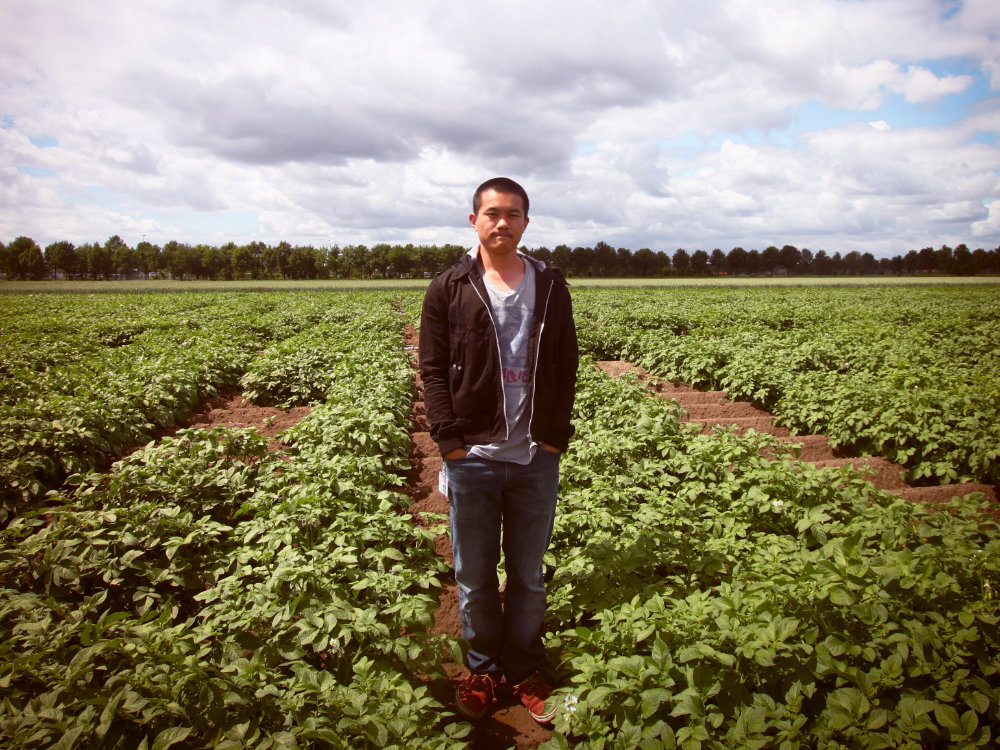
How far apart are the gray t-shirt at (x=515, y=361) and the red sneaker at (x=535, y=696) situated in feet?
4.14

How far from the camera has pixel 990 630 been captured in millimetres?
2137

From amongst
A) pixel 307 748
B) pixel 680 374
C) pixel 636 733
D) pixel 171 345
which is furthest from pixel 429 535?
pixel 171 345

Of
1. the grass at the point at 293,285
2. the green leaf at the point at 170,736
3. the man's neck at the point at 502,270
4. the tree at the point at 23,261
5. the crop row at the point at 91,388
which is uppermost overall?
the tree at the point at 23,261

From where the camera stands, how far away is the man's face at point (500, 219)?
7.55 feet

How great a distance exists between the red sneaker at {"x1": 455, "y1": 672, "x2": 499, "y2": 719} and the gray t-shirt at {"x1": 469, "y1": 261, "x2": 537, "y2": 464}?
1.25m

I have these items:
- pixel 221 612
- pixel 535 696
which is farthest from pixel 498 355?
pixel 221 612

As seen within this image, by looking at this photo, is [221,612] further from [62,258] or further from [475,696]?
[62,258]

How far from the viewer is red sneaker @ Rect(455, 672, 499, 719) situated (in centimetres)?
257

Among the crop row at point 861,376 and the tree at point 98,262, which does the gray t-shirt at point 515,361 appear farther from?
the tree at point 98,262

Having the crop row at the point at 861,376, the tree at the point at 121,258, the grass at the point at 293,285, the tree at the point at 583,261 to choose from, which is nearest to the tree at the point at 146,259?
the tree at the point at 121,258

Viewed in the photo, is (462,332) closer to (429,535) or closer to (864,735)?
(429,535)

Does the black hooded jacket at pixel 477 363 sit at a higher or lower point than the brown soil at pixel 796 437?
higher

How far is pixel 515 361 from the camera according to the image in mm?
2395

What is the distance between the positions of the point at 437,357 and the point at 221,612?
1817mm
